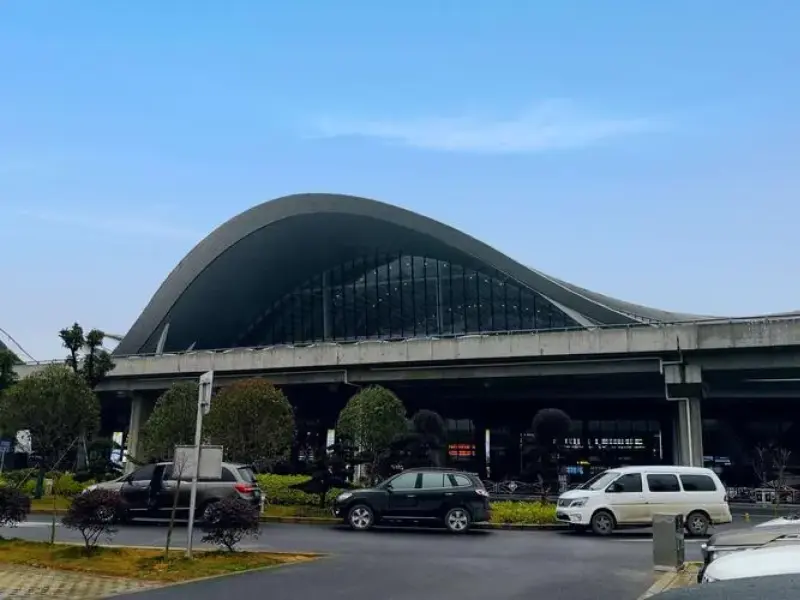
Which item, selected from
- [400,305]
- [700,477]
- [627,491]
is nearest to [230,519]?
[627,491]

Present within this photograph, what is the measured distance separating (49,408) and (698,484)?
1902cm

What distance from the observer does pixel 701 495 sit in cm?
1855

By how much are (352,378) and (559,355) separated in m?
10.7

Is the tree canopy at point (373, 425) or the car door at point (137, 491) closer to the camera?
the car door at point (137, 491)

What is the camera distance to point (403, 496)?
18719 mm

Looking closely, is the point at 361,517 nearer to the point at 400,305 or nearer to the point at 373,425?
the point at 373,425

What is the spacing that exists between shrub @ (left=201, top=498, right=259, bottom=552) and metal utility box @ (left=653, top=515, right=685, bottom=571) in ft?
21.2

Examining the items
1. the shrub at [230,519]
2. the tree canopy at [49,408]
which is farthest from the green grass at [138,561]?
the tree canopy at [49,408]

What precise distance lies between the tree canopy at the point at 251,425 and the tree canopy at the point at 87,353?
799cm

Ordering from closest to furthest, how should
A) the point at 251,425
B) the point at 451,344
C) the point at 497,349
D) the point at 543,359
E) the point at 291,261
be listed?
the point at 251,425
the point at 543,359
the point at 497,349
the point at 451,344
the point at 291,261

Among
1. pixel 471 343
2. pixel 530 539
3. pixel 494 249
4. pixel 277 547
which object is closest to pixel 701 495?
pixel 530 539

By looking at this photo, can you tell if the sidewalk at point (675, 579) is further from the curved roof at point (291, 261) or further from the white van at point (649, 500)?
the curved roof at point (291, 261)

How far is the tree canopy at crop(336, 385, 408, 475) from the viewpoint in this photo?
86.6 ft

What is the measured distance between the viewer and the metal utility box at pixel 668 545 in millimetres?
11773
